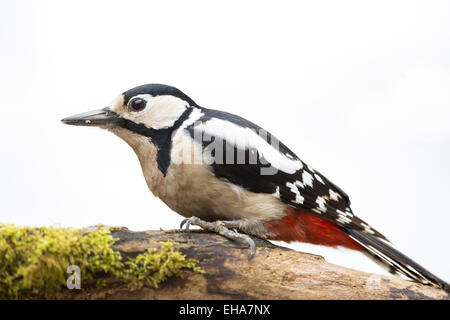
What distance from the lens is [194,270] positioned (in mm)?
2209

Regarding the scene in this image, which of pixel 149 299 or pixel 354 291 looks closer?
pixel 149 299

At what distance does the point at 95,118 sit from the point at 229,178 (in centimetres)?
85

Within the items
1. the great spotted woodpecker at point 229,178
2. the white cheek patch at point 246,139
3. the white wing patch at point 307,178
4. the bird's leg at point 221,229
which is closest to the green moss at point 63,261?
the bird's leg at point 221,229

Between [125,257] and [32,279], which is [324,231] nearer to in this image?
[125,257]

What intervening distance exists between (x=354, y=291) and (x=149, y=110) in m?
1.47

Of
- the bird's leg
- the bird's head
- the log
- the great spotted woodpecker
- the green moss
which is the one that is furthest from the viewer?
the bird's head

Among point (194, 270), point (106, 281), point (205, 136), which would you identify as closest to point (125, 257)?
point (106, 281)

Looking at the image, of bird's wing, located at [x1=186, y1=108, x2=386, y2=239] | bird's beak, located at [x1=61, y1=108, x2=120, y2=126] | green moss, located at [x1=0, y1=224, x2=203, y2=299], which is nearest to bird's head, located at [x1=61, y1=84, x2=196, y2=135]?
bird's beak, located at [x1=61, y1=108, x2=120, y2=126]

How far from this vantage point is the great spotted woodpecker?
2572 millimetres

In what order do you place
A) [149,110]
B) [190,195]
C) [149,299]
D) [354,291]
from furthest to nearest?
[149,110]
[190,195]
[354,291]
[149,299]

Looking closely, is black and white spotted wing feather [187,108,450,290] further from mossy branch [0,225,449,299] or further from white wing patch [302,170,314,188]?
mossy branch [0,225,449,299]

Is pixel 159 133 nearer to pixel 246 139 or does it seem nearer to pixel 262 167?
pixel 246 139

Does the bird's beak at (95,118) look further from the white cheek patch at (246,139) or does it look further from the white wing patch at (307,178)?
the white wing patch at (307,178)
